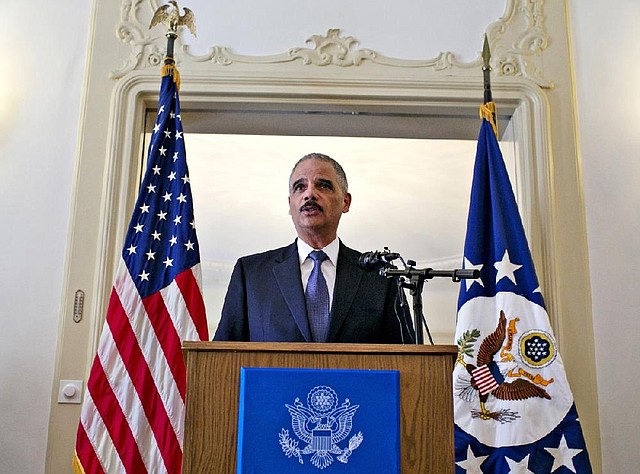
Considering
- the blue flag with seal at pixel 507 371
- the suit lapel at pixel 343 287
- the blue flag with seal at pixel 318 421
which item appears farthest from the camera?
the blue flag with seal at pixel 507 371

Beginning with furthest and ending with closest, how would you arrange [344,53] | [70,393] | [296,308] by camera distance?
1. [344,53]
2. [70,393]
3. [296,308]

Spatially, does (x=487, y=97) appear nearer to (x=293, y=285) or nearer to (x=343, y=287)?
(x=343, y=287)

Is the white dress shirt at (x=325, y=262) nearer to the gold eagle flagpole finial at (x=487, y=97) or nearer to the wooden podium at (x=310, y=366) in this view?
the gold eagle flagpole finial at (x=487, y=97)

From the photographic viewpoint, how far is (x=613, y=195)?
359 cm

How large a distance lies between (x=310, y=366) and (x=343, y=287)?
41.6 inches

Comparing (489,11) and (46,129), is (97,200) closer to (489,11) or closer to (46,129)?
(46,129)

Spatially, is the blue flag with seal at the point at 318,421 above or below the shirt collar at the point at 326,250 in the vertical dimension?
below

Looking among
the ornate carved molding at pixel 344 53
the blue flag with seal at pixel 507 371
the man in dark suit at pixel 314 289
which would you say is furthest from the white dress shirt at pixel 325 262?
the ornate carved molding at pixel 344 53

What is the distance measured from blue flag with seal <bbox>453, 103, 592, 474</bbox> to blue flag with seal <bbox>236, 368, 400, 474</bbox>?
123 cm

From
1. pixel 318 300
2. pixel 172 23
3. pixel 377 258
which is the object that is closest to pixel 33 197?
pixel 172 23

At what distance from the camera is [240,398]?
78.7 inches

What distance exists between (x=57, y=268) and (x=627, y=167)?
2.56 metres

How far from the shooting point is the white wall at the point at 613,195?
337 cm

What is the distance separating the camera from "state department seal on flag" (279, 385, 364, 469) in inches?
75.9
